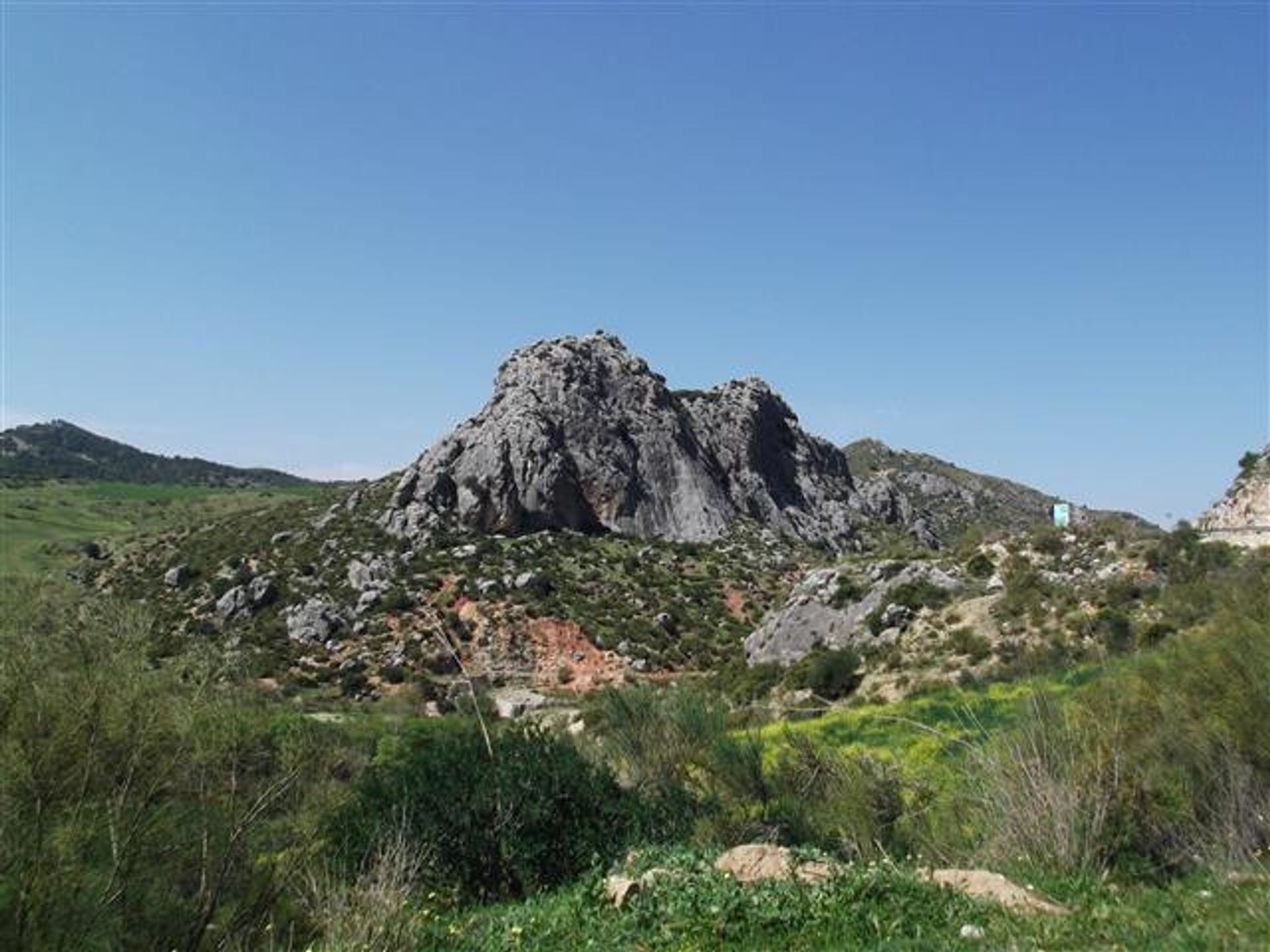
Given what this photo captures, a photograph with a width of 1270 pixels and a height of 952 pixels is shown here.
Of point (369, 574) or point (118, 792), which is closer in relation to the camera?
point (118, 792)

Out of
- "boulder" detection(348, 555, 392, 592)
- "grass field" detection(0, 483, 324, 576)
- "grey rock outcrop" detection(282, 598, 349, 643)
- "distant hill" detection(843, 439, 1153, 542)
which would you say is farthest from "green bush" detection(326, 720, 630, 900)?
"distant hill" detection(843, 439, 1153, 542)

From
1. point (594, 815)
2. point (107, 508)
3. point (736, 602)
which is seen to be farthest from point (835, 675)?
point (107, 508)

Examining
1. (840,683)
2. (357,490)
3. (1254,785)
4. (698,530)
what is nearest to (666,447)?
(698,530)

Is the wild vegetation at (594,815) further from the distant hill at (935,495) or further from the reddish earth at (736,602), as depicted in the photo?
the distant hill at (935,495)

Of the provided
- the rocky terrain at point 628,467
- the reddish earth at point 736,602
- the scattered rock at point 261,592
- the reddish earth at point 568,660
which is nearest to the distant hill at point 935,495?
the rocky terrain at point 628,467

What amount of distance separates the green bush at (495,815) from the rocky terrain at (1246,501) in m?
41.4

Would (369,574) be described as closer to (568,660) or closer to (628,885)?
(568,660)

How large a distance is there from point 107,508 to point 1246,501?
105173 millimetres

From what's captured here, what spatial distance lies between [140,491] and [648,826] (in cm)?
12095

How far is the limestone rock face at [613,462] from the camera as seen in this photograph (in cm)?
6706

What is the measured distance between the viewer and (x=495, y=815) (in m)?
12.6

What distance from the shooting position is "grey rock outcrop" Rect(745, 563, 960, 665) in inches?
1531

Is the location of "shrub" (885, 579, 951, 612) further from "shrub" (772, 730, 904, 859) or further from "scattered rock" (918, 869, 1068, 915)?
"scattered rock" (918, 869, 1068, 915)

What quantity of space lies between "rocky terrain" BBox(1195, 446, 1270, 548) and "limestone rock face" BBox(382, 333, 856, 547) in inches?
1403
